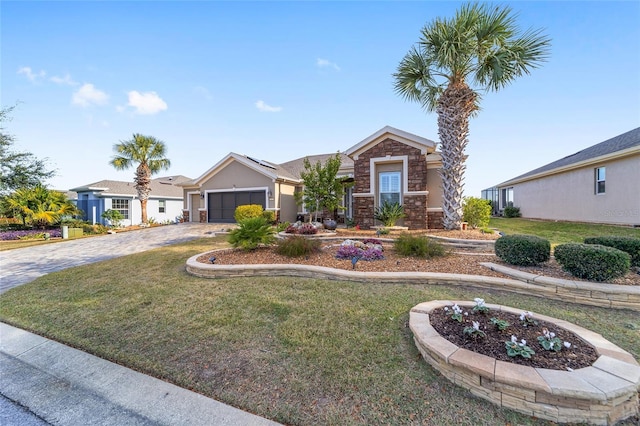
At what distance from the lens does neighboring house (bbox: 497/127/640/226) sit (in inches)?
444

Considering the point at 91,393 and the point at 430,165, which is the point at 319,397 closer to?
the point at 91,393

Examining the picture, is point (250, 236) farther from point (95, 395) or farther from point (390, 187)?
point (390, 187)

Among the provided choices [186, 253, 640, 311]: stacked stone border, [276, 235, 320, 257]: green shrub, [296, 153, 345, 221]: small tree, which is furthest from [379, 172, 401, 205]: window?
[186, 253, 640, 311]: stacked stone border

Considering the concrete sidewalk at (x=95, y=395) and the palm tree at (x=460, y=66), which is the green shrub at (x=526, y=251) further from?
the concrete sidewalk at (x=95, y=395)

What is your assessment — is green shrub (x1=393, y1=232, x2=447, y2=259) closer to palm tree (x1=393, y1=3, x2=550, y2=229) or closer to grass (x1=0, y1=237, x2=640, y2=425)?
grass (x1=0, y1=237, x2=640, y2=425)

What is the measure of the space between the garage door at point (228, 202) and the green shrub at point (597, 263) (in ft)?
46.8

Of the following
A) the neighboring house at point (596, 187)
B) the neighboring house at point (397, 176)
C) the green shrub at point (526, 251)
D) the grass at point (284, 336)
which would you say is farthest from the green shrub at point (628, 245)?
the neighboring house at point (596, 187)

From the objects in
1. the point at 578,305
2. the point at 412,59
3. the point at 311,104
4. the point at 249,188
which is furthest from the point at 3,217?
the point at 578,305

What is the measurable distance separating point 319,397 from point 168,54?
1353cm

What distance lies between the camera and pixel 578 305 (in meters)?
4.06

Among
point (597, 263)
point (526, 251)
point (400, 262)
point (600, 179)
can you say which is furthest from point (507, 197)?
point (400, 262)

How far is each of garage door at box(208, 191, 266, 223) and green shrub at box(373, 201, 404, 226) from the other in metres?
7.94

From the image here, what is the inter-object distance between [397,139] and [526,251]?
24.6 ft

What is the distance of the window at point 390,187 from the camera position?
1188 cm
